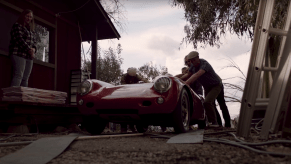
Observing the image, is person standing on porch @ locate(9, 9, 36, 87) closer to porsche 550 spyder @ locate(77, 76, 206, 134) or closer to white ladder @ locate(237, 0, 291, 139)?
porsche 550 spyder @ locate(77, 76, 206, 134)

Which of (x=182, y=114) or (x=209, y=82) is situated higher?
(x=209, y=82)

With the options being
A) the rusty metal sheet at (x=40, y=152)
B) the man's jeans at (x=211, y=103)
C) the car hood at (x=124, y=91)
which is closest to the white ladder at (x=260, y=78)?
the car hood at (x=124, y=91)

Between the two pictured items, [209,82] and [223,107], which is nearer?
[209,82]

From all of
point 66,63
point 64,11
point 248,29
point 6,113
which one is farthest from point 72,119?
point 248,29

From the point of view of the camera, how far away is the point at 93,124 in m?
4.23

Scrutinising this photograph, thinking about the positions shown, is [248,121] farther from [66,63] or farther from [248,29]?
[248,29]

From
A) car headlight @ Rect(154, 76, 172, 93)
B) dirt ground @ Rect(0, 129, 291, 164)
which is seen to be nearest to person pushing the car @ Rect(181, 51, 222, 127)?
car headlight @ Rect(154, 76, 172, 93)

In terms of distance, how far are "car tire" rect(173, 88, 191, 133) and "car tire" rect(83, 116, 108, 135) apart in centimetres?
126

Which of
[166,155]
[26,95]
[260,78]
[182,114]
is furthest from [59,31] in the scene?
[166,155]

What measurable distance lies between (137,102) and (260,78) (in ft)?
5.30

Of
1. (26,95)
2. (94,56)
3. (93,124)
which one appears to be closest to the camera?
(93,124)

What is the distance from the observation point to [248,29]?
1038cm

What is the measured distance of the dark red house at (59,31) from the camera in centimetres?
600

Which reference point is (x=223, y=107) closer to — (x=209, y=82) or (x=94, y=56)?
(x=209, y=82)
